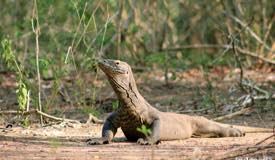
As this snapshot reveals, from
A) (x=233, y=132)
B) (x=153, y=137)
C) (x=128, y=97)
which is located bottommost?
(x=153, y=137)

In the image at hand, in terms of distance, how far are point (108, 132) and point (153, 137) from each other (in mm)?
512

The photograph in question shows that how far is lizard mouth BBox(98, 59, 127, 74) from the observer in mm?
7368

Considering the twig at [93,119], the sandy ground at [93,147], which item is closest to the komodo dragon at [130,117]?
the sandy ground at [93,147]

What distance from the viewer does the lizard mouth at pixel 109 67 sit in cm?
737

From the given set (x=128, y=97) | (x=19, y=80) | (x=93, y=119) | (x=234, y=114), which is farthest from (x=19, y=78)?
(x=234, y=114)

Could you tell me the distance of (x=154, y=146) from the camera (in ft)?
23.8

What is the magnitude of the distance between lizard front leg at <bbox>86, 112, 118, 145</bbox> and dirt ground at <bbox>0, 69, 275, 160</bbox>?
0.09 meters

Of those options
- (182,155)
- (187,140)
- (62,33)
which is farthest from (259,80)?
(182,155)

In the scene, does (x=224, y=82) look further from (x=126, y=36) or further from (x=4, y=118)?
(x=4, y=118)

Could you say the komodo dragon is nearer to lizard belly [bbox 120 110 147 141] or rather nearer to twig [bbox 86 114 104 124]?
lizard belly [bbox 120 110 147 141]

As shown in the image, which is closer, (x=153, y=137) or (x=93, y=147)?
(x=93, y=147)

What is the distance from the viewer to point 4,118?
9.62 meters

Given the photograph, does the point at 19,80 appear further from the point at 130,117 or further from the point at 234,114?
the point at 234,114

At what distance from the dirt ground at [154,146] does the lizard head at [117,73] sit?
637 millimetres
